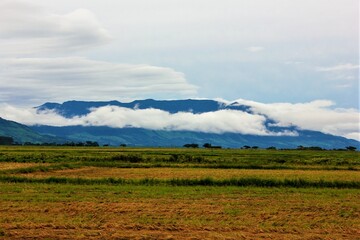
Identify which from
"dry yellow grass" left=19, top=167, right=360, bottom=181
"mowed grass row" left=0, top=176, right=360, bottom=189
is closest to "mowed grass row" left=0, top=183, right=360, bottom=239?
"mowed grass row" left=0, top=176, right=360, bottom=189

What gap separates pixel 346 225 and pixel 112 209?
11.3 m

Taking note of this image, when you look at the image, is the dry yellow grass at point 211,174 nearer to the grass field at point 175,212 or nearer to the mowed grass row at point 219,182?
the mowed grass row at point 219,182

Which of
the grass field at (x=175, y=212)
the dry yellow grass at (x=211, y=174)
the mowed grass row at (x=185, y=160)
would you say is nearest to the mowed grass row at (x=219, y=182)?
the grass field at (x=175, y=212)

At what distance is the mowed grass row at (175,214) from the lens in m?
18.5

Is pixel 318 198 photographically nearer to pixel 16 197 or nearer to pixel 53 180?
pixel 16 197

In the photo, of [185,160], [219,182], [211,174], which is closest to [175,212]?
[219,182]

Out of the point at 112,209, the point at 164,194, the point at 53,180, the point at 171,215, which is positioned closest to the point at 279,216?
the point at 171,215

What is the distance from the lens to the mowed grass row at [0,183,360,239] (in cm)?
1850

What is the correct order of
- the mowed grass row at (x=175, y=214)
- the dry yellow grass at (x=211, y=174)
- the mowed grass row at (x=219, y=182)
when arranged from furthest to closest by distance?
the dry yellow grass at (x=211, y=174)
the mowed grass row at (x=219, y=182)
the mowed grass row at (x=175, y=214)

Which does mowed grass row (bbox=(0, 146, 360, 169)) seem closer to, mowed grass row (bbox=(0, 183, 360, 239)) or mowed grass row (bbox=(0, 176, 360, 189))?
mowed grass row (bbox=(0, 176, 360, 189))

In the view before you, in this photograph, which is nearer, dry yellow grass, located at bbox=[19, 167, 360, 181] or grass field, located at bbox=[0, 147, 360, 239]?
grass field, located at bbox=[0, 147, 360, 239]

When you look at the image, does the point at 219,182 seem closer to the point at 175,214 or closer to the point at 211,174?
the point at 211,174

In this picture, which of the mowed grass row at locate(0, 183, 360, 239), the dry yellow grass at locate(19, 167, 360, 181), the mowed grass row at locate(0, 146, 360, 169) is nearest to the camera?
the mowed grass row at locate(0, 183, 360, 239)

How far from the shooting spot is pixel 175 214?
22.9m
